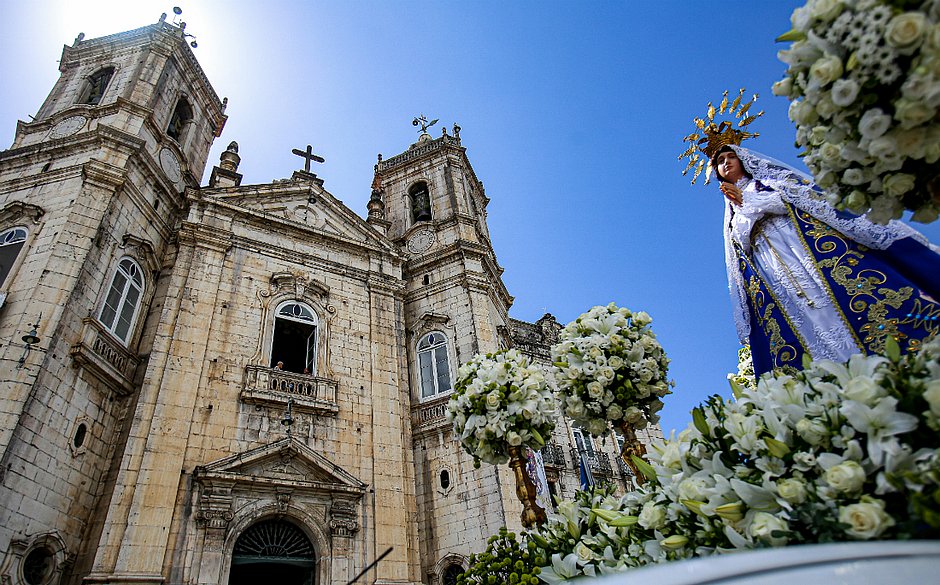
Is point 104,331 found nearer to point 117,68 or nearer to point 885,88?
point 117,68

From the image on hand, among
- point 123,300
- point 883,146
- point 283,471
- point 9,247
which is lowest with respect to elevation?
point 883,146

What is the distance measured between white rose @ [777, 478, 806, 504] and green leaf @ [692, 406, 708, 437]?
1.91ft

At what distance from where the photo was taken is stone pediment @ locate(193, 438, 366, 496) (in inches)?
407

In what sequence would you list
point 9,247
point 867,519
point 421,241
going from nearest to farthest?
point 867,519, point 9,247, point 421,241

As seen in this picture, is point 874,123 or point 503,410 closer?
point 874,123

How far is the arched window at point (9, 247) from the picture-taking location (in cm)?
1065

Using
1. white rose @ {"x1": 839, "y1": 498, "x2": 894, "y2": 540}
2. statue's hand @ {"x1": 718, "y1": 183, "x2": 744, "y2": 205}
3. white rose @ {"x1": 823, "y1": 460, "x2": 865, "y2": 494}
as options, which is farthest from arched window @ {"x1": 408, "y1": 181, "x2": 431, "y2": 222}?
white rose @ {"x1": 839, "y1": 498, "x2": 894, "y2": 540}

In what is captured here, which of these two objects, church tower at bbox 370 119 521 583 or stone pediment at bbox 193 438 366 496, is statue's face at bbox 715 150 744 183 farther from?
stone pediment at bbox 193 438 366 496

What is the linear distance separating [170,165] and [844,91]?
1587 cm

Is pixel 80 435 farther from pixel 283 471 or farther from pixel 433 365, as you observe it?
pixel 433 365

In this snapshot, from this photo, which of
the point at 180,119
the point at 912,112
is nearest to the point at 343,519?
the point at 912,112

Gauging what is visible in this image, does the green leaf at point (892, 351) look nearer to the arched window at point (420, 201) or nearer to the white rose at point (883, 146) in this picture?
the white rose at point (883, 146)

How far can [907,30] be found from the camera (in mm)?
2238

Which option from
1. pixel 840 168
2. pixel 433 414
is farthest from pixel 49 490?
pixel 840 168
